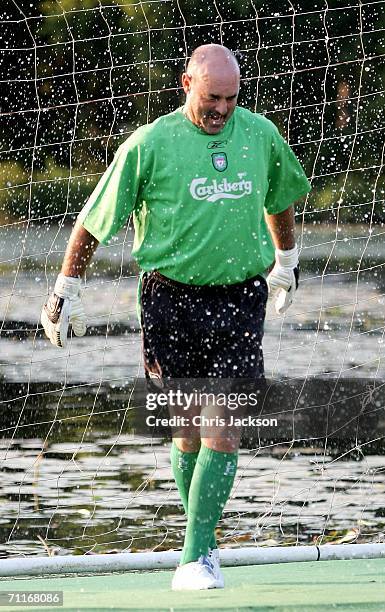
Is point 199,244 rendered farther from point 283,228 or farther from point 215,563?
point 215,563

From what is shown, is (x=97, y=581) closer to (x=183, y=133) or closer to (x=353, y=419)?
(x=183, y=133)

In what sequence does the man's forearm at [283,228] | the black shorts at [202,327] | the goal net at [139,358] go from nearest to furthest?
the black shorts at [202,327]
the man's forearm at [283,228]
the goal net at [139,358]

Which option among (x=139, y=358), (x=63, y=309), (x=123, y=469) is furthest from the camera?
(x=139, y=358)

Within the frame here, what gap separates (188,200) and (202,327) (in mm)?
431

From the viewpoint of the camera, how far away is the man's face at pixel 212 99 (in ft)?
18.0

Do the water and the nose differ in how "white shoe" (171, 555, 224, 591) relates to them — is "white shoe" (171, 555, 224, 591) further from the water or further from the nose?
the water

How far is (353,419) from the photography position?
34.0 feet

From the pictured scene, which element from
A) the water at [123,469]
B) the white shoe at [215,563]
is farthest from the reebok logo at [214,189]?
the water at [123,469]

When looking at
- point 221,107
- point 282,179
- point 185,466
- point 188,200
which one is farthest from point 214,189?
point 185,466

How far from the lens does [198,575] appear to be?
5.58 m

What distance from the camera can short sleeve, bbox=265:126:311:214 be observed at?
5.81m

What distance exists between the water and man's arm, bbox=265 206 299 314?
138 cm

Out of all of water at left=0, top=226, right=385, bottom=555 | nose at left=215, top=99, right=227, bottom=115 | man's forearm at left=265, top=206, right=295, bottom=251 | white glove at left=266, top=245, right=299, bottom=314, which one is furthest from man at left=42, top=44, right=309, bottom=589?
water at left=0, top=226, right=385, bottom=555

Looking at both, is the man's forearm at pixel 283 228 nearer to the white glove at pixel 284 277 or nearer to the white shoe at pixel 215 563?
the white glove at pixel 284 277
